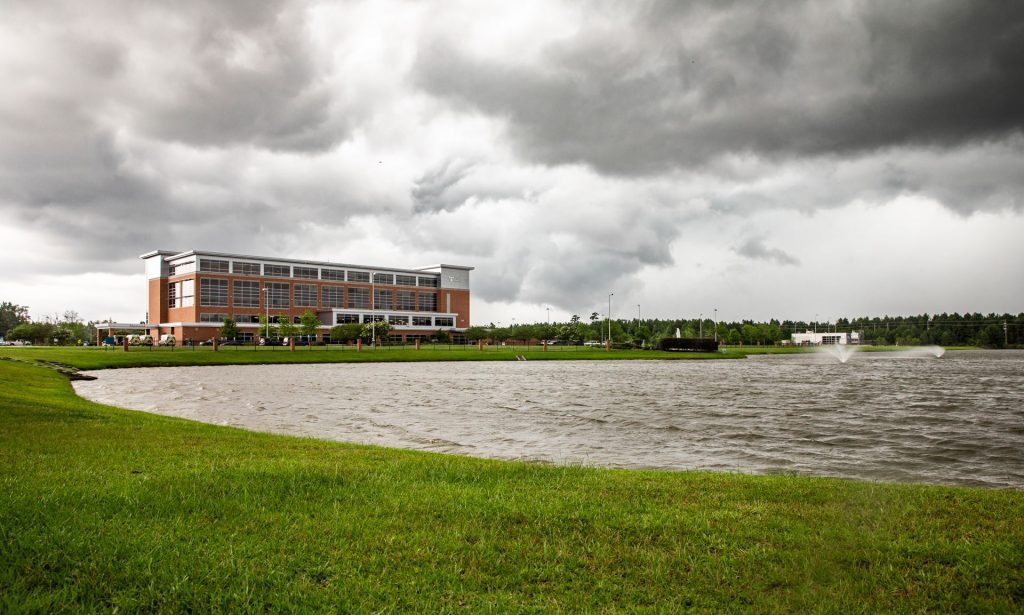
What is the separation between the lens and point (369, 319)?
14400 cm

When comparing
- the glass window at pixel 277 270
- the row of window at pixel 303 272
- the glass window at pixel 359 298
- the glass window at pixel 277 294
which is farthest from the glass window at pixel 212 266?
the glass window at pixel 359 298

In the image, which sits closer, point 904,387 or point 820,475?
point 820,475

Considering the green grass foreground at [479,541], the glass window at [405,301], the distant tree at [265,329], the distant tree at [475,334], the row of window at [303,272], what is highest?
the row of window at [303,272]

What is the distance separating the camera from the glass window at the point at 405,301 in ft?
499

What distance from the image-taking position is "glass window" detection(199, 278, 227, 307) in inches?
4783

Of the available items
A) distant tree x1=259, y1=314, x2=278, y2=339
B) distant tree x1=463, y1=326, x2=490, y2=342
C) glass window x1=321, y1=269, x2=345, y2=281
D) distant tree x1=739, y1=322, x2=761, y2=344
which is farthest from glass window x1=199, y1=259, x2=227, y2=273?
distant tree x1=739, y1=322, x2=761, y2=344

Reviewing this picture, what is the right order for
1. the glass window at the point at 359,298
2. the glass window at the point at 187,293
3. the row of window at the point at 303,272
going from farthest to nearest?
the glass window at the point at 359,298 < the row of window at the point at 303,272 < the glass window at the point at 187,293

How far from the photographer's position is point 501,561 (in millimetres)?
5742

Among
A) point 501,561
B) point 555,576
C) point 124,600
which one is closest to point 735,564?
point 555,576

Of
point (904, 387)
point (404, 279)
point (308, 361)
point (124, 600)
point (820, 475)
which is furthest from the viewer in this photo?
point (404, 279)

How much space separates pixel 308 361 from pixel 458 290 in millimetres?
99124

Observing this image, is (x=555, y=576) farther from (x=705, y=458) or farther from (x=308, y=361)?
(x=308, y=361)

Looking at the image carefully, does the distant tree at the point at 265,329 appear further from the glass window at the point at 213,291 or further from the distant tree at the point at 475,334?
the distant tree at the point at 475,334

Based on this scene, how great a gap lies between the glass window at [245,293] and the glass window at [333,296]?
14.7 metres
